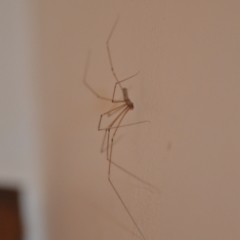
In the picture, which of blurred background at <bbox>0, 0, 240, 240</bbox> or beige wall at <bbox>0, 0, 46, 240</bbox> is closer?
blurred background at <bbox>0, 0, 240, 240</bbox>

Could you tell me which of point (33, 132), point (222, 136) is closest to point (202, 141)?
point (222, 136)

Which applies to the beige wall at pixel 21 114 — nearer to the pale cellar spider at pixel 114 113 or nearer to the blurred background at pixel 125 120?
the blurred background at pixel 125 120

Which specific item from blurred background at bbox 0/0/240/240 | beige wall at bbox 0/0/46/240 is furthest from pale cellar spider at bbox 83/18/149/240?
beige wall at bbox 0/0/46/240

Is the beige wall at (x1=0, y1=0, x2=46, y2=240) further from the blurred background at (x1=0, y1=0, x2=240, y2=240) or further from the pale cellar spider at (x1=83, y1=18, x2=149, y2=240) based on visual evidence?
the pale cellar spider at (x1=83, y1=18, x2=149, y2=240)

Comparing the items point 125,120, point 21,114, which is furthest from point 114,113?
point 21,114

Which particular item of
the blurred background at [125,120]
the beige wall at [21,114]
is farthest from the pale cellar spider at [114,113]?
the beige wall at [21,114]

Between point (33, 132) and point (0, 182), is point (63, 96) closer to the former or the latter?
point (33, 132)

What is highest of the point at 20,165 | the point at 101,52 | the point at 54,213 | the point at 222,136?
the point at 101,52

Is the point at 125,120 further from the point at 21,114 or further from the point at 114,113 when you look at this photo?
the point at 21,114
